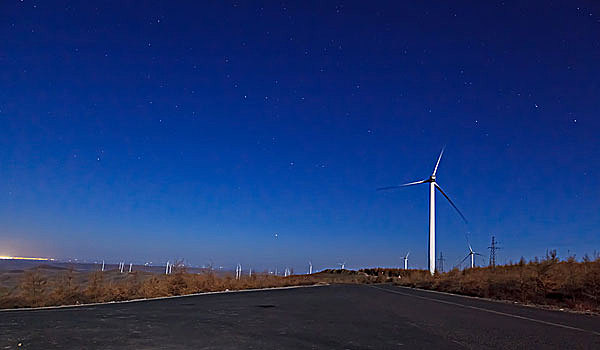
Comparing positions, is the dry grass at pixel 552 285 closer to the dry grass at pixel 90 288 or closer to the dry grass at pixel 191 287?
the dry grass at pixel 191 287

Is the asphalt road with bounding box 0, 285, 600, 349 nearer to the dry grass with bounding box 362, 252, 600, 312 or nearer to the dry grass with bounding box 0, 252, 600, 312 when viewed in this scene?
the dry grass with bounding box 362, 252, 600, 312

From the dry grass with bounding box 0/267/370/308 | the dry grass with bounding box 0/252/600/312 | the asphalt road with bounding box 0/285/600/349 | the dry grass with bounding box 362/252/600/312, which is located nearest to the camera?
the asphalt road with bounding box 0/285/600/349

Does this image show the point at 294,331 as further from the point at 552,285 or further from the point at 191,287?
the point at 191,287

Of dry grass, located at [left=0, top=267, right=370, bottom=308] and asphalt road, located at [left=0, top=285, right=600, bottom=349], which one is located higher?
asphalt road, located at [left=0, top=285, right=600, bottom=349]

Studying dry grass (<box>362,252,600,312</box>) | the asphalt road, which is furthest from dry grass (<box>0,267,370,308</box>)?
dry grass (<box>362,252,600,312</box>)

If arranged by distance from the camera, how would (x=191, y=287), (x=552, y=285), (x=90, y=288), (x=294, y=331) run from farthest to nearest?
1. (x=191, y=287)
2. (x=90, y=288)
3. (x=552, y=285)
4. (x=294, y=331)

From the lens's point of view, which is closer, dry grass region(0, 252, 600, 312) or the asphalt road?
the asphalt road

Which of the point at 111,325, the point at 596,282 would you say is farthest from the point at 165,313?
the point at 596,282

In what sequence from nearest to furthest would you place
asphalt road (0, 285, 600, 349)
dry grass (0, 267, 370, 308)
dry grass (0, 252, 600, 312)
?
asphalt road (0, 285, 600, 349), dry grass (0, 252, 600, 312), dry grass (0, 267, 370, 308)

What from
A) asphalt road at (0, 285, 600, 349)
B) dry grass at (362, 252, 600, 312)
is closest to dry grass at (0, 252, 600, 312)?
dry grass at (362, 252, 600, 312)

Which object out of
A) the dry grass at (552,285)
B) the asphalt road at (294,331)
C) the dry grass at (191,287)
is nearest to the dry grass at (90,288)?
the dry grass at (191,287)

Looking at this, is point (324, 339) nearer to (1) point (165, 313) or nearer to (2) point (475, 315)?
(1) point (165, 313)

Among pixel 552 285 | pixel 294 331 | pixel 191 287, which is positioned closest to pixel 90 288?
pixel 191 287

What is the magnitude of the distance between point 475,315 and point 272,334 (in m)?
5.90
